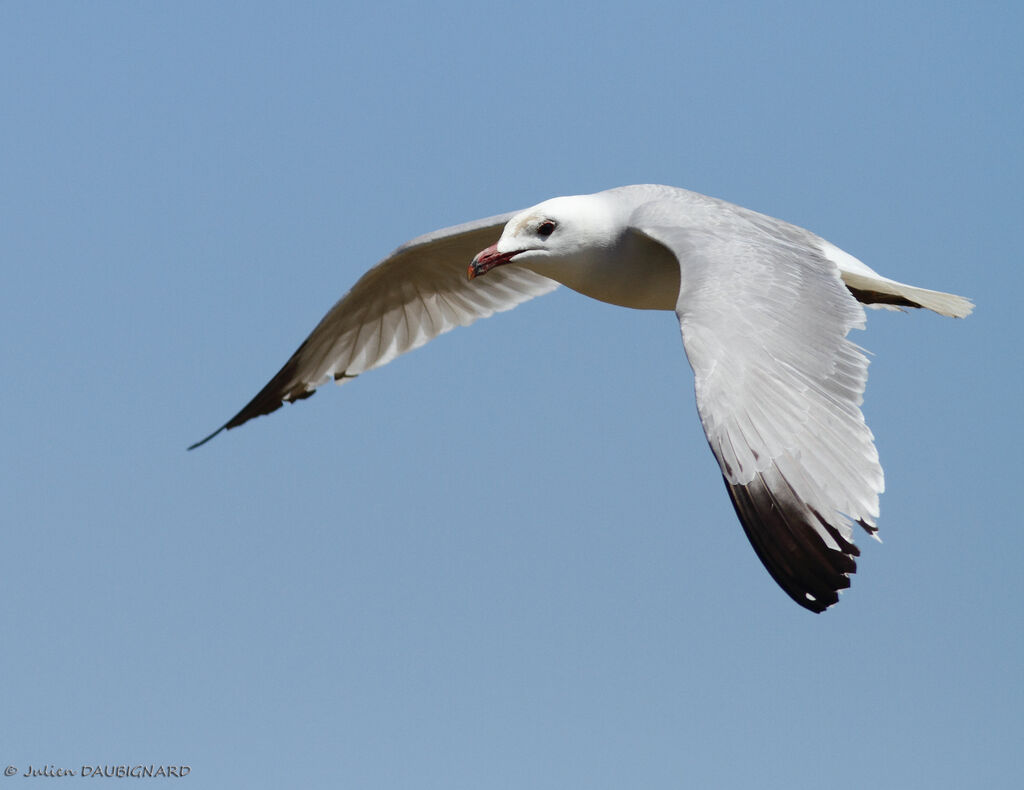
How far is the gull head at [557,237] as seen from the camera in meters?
7.32

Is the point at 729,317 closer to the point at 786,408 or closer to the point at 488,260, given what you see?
the point at 786,408

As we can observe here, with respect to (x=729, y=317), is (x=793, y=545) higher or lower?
lower

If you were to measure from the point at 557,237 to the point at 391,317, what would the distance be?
2.05 metres

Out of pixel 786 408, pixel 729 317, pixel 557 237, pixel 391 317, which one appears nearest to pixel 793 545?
pixel 786 408

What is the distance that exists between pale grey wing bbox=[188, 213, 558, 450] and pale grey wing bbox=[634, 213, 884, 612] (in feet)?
9.47

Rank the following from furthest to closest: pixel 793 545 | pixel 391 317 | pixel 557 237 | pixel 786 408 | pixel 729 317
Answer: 1. pixel 391 317
2. pixel 557 237
3. pixel 729 317
4. pixel 786 408
5. pixel 793 545

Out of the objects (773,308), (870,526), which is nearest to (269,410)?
(773,308)

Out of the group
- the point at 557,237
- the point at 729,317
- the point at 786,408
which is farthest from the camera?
the point at 557,237

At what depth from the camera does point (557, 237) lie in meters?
7.41

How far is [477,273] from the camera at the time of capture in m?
7.38

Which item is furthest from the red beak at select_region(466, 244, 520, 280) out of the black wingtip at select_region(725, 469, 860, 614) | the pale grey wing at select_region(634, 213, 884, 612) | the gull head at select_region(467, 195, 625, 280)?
the black wingtip at select_region(725, 469, 860, 614)

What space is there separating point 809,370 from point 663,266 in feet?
5.80

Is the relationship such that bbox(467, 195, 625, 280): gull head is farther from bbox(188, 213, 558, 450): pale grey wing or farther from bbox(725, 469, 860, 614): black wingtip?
bbox(725, 469, 860, 614): black wingtip

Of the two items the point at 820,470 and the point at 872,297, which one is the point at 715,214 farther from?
the point at 820,470
